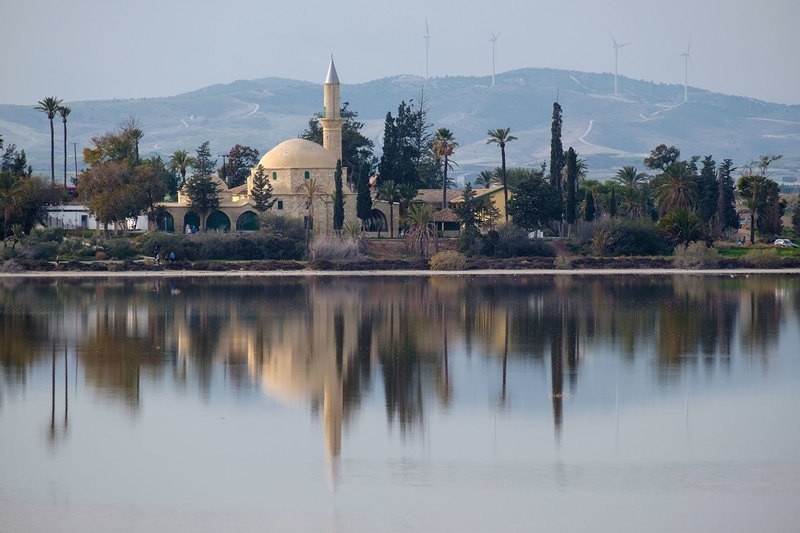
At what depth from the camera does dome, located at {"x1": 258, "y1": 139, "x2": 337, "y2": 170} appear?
87.4 metres

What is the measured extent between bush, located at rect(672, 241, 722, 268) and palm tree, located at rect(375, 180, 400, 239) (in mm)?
19853

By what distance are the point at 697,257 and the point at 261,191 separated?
28879 millimetres

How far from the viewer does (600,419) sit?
1101 inches

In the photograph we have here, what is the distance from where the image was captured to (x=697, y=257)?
74688 mm

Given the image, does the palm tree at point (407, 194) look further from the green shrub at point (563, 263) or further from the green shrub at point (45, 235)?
the green shrub at point (45, 235)

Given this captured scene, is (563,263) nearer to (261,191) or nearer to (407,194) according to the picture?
(407,194)

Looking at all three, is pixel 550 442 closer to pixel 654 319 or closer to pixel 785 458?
pixel 785 458

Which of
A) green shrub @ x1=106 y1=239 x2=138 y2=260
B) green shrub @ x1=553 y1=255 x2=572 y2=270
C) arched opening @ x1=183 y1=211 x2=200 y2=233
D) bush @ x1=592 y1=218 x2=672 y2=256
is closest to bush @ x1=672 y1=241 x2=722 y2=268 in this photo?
bush @ x1=592 y1=218 x2=672 y2=256

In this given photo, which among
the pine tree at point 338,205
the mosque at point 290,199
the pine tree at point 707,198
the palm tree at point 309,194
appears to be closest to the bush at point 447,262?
the pine tree at point 338,205

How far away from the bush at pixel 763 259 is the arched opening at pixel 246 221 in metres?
31.8

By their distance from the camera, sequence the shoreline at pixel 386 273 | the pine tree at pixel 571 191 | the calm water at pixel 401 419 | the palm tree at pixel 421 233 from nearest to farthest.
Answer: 1. the calm water at pixel 401 419
2. the shoreline at pixel 386 273
3. the palm tree at pixel 421 233
4. the pine tree at pixel 571 191

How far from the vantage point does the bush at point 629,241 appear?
256 feet

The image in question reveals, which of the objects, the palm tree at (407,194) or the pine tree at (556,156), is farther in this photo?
the pine tree at (556,156)

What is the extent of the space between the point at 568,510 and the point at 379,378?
12987 millimetres
